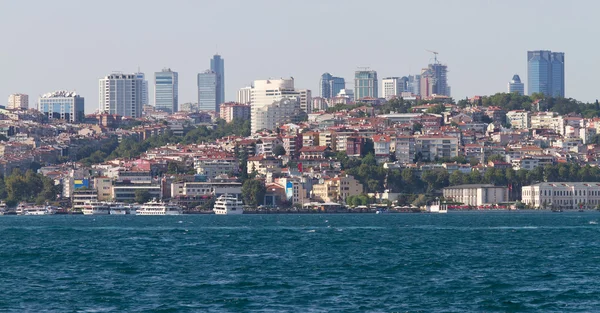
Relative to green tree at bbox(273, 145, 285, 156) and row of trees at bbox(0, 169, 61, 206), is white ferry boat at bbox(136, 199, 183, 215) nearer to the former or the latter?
row of trees at bbox(0, 169, 61, 206)

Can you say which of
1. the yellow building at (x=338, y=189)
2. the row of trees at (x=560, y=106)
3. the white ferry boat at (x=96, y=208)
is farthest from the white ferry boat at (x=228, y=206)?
the row of trees at (x=560, y=106)

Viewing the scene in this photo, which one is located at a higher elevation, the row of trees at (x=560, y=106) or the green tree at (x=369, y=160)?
the row of trees at (x=560, y=106)

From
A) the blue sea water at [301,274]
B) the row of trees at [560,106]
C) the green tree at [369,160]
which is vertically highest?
the row of trees at [560,106]

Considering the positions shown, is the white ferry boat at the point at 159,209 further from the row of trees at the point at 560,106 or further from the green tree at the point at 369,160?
the row of trees at the point at 560,106

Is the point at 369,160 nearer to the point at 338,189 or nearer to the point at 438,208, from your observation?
the point at 338,189

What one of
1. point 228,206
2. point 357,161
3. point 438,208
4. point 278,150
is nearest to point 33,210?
point 228,206

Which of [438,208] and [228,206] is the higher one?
[228,206]

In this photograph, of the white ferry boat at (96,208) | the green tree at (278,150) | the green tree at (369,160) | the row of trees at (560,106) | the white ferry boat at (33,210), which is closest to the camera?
the white ferry boat at (96,208)

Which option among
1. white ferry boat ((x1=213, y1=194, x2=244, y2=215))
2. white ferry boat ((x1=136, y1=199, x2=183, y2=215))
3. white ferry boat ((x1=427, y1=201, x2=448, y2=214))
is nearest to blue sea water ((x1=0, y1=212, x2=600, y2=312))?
white ferry boat ((x1=136, y1=199, x2=183, y2=215))
